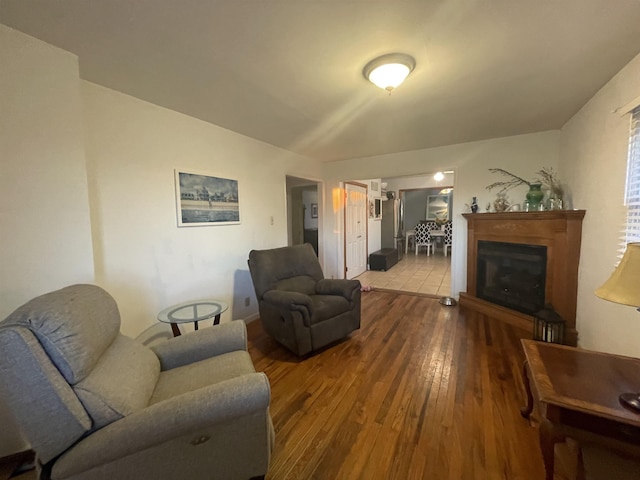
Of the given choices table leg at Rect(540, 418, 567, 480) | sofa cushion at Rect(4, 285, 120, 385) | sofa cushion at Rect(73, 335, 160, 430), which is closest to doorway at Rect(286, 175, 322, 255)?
sofa cushion at Rect(73, 335, 160, 430)

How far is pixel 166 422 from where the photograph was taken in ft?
3.20

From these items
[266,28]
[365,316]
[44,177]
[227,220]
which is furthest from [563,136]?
[44,177]

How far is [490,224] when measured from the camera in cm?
341

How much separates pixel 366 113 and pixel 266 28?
4.59 ft

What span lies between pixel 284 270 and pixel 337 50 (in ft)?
6.93

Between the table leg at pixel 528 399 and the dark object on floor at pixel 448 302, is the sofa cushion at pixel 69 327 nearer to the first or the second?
the table leg at pixel 528 399

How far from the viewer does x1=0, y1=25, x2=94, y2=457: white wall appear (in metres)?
1.39

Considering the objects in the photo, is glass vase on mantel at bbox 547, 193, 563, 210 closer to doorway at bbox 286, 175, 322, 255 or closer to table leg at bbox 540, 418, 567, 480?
table leg at bbox 540, 418, 567, 480

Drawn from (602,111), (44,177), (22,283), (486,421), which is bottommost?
(486,421)

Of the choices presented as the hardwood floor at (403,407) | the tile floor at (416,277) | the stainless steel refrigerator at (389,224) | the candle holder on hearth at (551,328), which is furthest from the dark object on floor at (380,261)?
the candle holder on hearth at (551,328)

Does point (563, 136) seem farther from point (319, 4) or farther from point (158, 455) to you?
point (158, 455)

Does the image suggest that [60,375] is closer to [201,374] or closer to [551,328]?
[201,374]

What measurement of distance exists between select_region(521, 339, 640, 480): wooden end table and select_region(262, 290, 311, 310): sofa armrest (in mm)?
1595

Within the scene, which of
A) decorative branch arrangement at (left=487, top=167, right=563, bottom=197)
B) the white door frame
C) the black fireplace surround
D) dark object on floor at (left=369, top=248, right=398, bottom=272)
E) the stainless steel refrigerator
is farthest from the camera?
the stainless steel refrigerator
